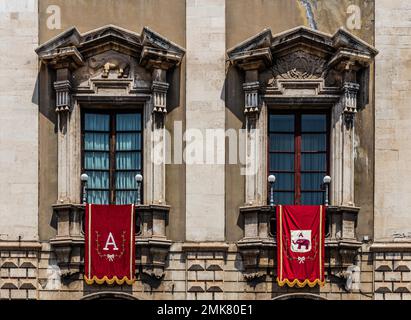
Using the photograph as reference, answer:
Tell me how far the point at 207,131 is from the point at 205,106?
0.71m

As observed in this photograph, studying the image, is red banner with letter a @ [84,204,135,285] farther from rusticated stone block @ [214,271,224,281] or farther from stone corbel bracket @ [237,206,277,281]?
stone corbel bracket @ [237,206,277,281]

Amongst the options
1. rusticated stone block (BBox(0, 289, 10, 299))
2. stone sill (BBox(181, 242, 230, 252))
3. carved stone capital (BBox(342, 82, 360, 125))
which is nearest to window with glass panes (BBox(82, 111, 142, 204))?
→ stone sill (BBox(181, 242, 230, 252))

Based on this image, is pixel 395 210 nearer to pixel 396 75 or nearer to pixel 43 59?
pixel 396 75

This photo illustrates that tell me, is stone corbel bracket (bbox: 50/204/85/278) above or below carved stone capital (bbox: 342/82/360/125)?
below

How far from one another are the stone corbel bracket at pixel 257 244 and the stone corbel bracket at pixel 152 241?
210 centimetres

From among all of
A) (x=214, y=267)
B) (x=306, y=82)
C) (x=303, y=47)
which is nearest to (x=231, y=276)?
(x=214, y=267)

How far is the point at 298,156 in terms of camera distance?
31188mm

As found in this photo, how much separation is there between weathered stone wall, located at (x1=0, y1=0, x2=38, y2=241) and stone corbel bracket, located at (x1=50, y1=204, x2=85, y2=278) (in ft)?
2.40

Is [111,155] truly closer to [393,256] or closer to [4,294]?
[4,294]

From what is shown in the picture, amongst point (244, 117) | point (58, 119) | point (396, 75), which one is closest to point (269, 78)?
point (244, 117)

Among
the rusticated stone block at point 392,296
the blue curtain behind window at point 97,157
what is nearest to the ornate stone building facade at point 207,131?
the rusticated stone block at point 392,296

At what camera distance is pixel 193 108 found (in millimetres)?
31062

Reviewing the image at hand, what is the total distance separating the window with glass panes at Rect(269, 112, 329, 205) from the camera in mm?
31062

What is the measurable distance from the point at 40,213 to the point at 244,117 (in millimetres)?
6234
